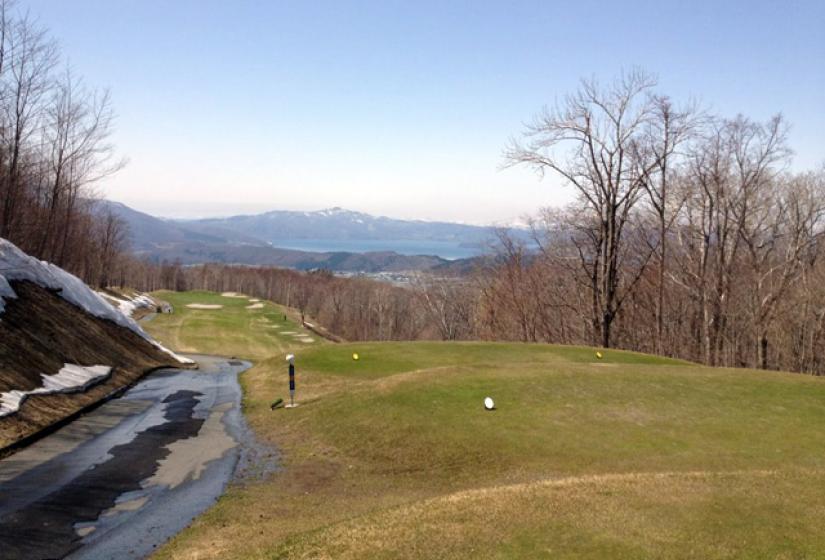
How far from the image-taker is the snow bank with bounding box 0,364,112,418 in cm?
1875

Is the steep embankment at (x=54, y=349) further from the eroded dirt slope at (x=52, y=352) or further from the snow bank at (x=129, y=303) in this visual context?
the snow bank at (x=129, y=303)

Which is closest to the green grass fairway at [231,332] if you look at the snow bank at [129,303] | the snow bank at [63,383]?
the snow bank at [129,303]

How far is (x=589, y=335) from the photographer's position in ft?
194

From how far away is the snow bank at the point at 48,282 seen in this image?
31.1 meters

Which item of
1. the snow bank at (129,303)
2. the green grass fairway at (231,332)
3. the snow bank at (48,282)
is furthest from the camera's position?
the snow bank at (129,303)

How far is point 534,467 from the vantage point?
13945mm

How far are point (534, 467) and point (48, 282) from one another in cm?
3319

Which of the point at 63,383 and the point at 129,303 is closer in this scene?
the point at 63,383

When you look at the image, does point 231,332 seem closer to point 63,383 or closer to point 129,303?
point 129,303

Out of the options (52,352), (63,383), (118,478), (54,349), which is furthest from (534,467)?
(54,349)

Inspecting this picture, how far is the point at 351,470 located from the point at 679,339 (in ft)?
163

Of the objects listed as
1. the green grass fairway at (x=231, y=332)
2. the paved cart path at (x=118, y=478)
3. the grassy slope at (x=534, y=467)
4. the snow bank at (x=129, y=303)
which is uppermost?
the grassy slope at (x=534, y=467)

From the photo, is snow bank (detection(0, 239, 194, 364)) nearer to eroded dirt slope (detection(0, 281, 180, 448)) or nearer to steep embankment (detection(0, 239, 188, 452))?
steep embankment (detection(0, 239, 188, 452))

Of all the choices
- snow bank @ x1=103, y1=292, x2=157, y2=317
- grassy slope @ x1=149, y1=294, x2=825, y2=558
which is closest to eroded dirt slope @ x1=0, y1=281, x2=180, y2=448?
grassy slope @ x1=149, y1=294, x2=825, y2=558
